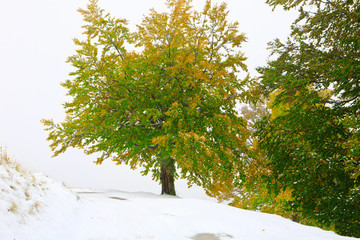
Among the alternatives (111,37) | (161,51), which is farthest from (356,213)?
(111,37)

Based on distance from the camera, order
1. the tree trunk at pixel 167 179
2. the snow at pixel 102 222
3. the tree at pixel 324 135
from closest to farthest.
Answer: the snow at pixel 102 222 → the tree at pixel 324 135 → the tree trunk at pixel 167 179

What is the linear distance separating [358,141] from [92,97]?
7.79 m

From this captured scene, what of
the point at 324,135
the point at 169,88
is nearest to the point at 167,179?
the point at 169,88

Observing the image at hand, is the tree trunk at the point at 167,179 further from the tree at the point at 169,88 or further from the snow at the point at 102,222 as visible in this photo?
the snow at the point at 102,222

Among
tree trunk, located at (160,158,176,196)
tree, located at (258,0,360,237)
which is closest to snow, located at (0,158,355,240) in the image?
tree, located at (258,0,360,237)

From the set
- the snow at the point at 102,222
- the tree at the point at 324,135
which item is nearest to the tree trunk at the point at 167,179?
the tree at the point at 324,135

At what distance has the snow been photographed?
334 centimetres

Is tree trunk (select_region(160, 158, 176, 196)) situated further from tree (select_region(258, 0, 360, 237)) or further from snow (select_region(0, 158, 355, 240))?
snow (select_region(0, 158, 355, 240))

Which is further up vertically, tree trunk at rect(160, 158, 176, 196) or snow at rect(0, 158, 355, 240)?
tree trunk at rect(160, 158, 176, 196)

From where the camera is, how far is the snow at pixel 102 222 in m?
3.34

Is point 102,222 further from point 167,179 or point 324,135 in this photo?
point 167,179

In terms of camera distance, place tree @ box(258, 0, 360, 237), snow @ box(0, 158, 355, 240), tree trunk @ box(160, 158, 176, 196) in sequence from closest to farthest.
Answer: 1. snow @ box(0, 158, 355, 240)
2. tree @ box(258, 0, 360, 237)
3. tree trunk @ box(160, 158, 176, 196)

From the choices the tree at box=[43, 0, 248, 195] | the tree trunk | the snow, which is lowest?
the snow

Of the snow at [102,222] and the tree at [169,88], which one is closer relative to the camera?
the snow at [102,222]
